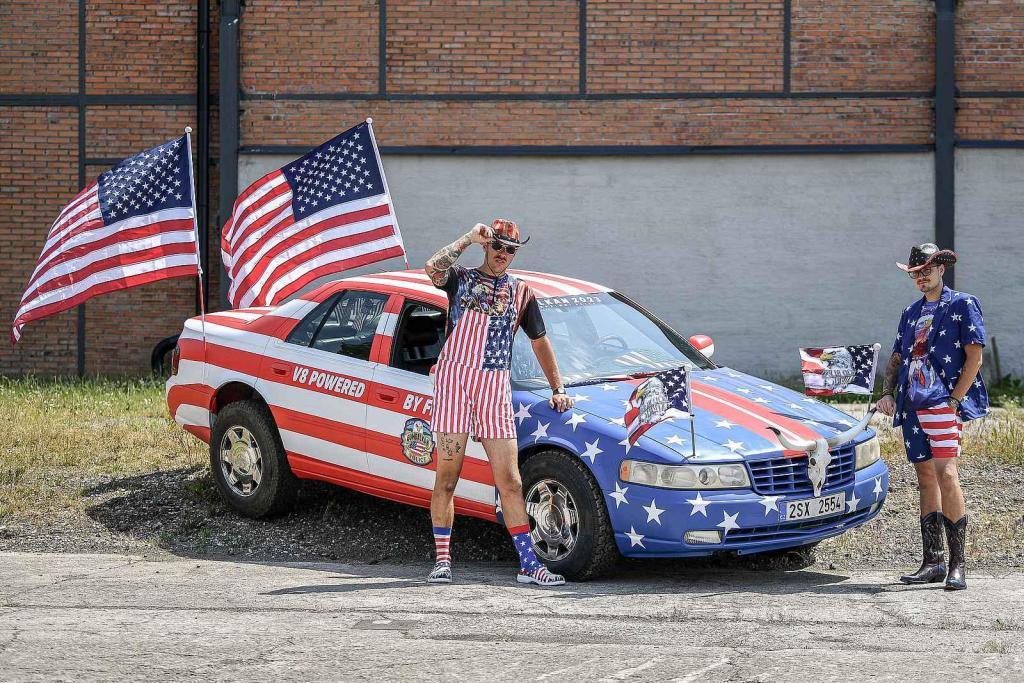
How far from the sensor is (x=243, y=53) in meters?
16.7

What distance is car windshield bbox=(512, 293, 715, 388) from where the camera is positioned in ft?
25.3

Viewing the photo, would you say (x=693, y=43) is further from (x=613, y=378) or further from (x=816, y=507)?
(x=816, y=507)

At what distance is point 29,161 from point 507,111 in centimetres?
612

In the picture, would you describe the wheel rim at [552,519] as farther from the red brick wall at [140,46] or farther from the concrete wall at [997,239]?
the red brick wall at [140,46]

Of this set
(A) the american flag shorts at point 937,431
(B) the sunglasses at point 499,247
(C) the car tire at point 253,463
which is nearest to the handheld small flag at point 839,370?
(A) the american flag shorts at point 937,431

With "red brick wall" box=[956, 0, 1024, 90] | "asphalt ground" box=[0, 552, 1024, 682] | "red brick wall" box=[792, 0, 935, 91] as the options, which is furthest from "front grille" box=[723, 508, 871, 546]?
"red brick wall" box=[956, 0, 1024, 90]

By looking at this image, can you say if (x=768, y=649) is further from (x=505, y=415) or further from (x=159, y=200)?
(x=159, y=200)

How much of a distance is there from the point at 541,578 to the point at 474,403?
97 cm

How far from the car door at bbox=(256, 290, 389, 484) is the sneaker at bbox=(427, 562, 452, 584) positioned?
111 centimetres

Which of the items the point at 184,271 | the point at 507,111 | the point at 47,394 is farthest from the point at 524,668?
the point at 507,111

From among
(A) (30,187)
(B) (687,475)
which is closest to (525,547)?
(B) (687,475)

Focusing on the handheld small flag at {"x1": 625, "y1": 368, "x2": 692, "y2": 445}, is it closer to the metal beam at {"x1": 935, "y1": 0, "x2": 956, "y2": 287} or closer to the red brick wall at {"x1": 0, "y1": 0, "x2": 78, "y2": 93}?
the metal beam at {"x1": 935, "y1": 0, "x2": 956, "y2": 287}

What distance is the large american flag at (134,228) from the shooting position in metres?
9.85

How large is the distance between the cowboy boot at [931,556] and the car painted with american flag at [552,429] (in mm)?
347
